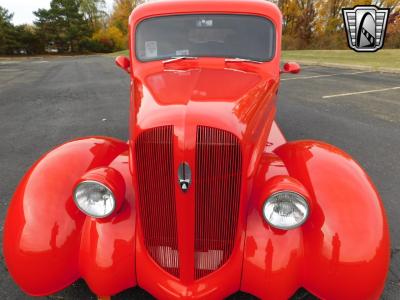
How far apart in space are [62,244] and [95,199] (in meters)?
0.44

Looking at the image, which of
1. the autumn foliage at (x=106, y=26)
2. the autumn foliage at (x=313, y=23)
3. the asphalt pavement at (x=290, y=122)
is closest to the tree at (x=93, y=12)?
the autumn foliage at (x=106, y=26)

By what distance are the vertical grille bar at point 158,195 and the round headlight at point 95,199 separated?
0.21m

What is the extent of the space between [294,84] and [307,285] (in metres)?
11.3

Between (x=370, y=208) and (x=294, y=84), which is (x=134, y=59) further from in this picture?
(x=294, y=84)

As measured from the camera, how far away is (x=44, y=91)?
12.3 meters

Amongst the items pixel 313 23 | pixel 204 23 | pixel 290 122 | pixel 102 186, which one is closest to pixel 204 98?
pixel 102 186

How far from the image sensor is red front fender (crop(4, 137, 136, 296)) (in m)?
2.17

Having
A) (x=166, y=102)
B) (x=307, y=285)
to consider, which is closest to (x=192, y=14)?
(x=166, y=102)

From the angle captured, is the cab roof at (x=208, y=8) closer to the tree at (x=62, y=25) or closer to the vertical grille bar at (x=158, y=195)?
the vertical grille bar at (x=158, y=195)

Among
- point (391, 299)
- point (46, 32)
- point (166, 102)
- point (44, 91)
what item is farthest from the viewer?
point (46, 32)

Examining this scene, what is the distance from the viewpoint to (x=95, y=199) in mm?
2100

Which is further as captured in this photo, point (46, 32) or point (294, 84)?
point (46, 32)

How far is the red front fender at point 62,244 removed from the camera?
217cm

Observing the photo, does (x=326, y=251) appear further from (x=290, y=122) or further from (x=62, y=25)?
(x=62, y=25)
